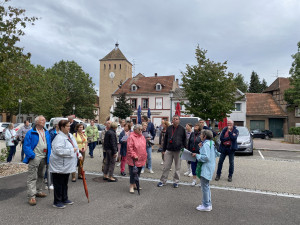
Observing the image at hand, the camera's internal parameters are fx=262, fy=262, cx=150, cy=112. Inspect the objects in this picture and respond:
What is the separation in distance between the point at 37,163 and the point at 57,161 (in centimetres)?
69

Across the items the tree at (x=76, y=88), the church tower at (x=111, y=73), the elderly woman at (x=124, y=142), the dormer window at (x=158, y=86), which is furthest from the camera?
the church tower at (x=111, y=73)

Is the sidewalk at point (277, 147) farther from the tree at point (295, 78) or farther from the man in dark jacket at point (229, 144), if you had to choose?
the tree at point (295, 78)

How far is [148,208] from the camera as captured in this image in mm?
5246

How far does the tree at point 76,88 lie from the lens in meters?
48.5

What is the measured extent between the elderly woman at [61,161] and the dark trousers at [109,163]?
2140 millimetres

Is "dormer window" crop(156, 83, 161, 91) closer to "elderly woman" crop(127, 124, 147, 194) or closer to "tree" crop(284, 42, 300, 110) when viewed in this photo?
"tree" crop(284, 42, 300, 110)

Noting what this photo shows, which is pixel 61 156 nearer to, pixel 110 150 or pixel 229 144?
pixel 110 150

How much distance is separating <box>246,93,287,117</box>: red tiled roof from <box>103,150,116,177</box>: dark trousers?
36534 mm

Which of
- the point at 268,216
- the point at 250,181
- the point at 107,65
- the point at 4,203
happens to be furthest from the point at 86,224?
the point at 107,65

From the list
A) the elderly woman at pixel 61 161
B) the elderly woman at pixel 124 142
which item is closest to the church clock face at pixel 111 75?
the elderly woman at pixel 124 142

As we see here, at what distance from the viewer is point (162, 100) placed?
4503cm

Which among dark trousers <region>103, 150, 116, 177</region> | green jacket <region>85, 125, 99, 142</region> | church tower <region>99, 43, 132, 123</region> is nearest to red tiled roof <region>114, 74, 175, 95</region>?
church tower <region>99, 43, 132, 123</region>

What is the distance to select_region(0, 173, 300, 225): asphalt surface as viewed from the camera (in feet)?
15.1

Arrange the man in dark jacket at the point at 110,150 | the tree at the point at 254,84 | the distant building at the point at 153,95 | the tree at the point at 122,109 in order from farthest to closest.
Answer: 1. the tree at the point at 254,84
2. the distant building at the point at 153,95
3. the tree at the point at 122,109
4. the man in dark jacket at the point at 110,150
